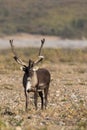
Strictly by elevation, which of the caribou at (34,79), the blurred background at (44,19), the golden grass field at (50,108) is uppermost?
the caribou at (34,79)

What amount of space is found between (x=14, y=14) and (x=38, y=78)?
110 metres

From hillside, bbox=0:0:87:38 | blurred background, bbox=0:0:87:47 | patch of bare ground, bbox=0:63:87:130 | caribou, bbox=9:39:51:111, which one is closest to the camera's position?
patch of bare ground, bbox=0:63:87:130

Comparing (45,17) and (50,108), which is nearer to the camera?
(50,108)

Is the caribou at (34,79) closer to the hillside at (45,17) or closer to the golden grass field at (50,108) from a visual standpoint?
the golden grass field at (50,108)

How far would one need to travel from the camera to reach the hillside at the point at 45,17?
10988 cm

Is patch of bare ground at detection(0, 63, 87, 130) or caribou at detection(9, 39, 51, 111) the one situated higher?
caribou at detection(9, 39, 51, 111)

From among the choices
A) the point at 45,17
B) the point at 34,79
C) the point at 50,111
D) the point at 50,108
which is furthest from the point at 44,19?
the point at 50,111

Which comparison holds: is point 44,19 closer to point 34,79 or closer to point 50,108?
point 50,108

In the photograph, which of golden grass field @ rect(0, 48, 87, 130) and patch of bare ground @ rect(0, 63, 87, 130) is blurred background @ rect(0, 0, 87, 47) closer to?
golden grass field @ rect(0, 48, 87, 130)

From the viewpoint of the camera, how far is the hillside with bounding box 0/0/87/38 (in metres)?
110

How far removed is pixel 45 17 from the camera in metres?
123

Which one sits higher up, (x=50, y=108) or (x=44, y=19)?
(x=50, y=108)

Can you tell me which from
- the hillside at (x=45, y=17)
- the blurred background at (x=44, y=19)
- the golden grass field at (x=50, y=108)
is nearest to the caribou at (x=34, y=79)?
the golden grass field at (x=50, y=108)

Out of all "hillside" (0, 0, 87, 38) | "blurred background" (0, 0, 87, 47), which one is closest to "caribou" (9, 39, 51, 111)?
"blurred background" (0, 0, 87, 47)
